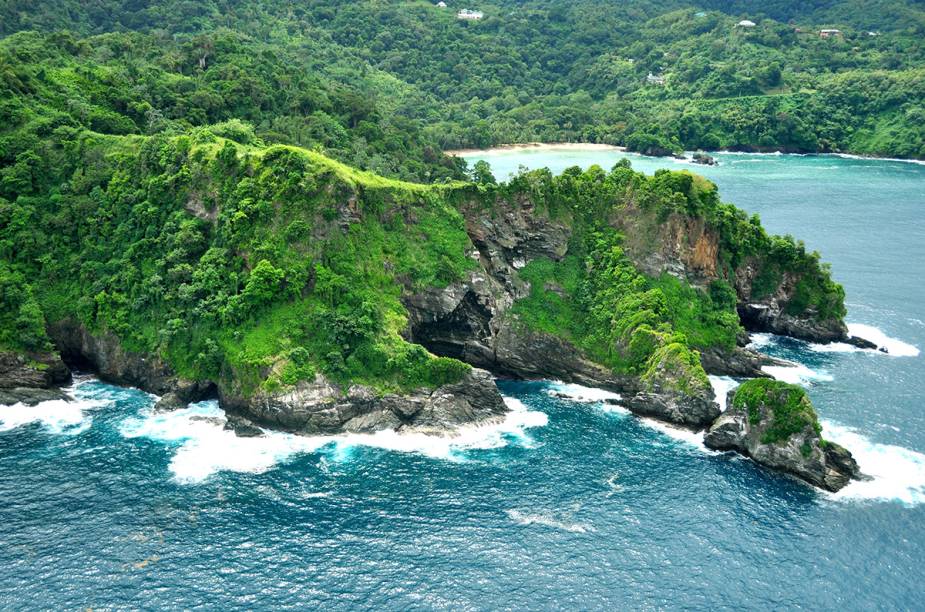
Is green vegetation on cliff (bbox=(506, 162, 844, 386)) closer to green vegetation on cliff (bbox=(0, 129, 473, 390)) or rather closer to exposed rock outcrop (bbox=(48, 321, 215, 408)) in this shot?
green vegetation on cliff (bbox=(0, 129, 473, 390))

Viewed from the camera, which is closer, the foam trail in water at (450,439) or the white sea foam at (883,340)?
the foam trail in water at (450,439)

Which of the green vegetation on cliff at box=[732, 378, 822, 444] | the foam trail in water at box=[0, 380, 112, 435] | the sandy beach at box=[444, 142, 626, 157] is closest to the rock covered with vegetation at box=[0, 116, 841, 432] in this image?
the foam trail in water at box=[0, 380, 112, 435]

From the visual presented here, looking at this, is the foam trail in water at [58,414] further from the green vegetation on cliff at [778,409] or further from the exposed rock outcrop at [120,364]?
the green vegetation on cliff at [778,409]

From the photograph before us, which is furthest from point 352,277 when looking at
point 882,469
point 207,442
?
point 882,469

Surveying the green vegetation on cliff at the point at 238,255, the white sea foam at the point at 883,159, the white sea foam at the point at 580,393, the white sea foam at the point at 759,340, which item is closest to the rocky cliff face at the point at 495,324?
the white sea foam at the point at 580,393

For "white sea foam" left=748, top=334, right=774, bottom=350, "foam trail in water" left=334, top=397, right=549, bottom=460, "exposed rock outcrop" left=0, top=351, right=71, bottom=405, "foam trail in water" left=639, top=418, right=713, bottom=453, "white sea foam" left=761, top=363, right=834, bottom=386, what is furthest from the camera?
"white sea foam" left=748, top=334, right=774, bottom=350
